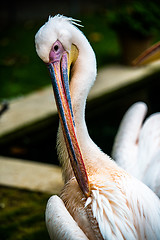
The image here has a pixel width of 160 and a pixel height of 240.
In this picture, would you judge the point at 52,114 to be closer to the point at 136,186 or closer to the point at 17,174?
the point at 17,174

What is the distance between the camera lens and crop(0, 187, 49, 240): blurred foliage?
301 centimetres

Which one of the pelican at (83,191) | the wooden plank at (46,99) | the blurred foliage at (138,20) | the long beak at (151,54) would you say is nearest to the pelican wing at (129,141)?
the long beak at (151,54)

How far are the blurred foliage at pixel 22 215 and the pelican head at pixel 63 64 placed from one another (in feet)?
3.40

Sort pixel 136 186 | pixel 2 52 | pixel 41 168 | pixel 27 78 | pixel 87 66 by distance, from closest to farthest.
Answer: pixel 136 186
pixel 87 66
pixel 41 168
pixel 27 78
pixel 2 52

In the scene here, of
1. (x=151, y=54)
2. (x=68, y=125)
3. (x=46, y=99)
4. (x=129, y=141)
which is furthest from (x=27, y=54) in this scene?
(x=68, y=125)

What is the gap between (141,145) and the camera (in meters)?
3.17

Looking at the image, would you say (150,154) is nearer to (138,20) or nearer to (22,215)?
(22,215)

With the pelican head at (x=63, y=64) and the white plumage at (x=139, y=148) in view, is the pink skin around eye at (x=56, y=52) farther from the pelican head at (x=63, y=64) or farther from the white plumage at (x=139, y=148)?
the white plumage at (x=139, y=148)

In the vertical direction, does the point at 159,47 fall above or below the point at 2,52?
below

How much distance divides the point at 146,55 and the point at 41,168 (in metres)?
1.42

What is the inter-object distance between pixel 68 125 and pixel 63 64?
0.34m

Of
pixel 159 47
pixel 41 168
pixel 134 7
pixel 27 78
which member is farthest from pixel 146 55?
pixel 134 7

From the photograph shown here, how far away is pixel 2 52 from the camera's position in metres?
7.11

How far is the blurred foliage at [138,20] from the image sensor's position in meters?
6.46
